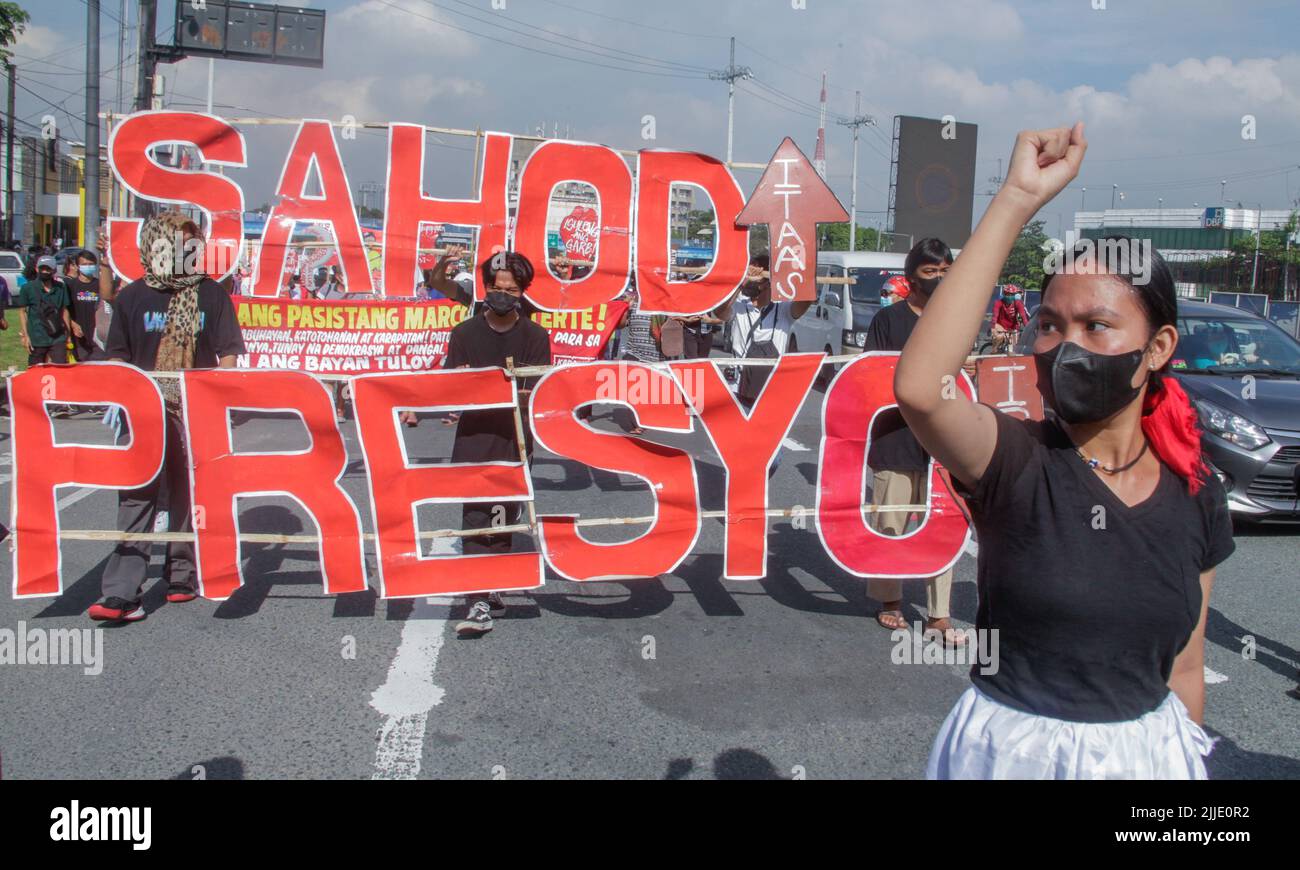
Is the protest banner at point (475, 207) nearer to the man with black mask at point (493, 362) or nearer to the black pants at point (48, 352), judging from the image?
the man with black mask at point (493, 362)

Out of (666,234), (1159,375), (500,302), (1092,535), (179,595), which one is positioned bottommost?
(179,595)

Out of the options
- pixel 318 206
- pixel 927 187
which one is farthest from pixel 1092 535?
pixel 927 187

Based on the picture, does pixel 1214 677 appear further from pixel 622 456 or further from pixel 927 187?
pixel 927 187

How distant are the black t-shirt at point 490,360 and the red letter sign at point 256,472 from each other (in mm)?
651

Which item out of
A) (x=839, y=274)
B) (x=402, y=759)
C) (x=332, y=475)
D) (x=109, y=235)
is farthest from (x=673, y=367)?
(x=839, y=274)

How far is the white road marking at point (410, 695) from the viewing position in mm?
4109

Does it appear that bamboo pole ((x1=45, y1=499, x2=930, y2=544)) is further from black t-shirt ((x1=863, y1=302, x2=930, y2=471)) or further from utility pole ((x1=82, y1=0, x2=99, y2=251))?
utility pole ((x1=82, y1=0, x2=99, y2=251))

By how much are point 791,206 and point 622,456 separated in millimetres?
2508

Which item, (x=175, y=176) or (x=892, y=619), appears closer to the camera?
(x=892, y=619)

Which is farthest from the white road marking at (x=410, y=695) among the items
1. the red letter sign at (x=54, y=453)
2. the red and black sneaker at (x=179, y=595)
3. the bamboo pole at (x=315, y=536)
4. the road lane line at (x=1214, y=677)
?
the road lane line at (x=1214, y=677)

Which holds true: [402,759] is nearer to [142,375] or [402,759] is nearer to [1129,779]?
[142,375]

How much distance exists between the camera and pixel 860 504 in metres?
5.60

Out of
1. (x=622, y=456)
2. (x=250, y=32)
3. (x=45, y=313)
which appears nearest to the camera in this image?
(x=622, y=456)

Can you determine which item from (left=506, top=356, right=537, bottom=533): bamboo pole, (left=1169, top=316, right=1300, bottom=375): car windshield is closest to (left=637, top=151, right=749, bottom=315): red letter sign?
(left=506, top=356, right=537, bottom=533): bamboo pole
